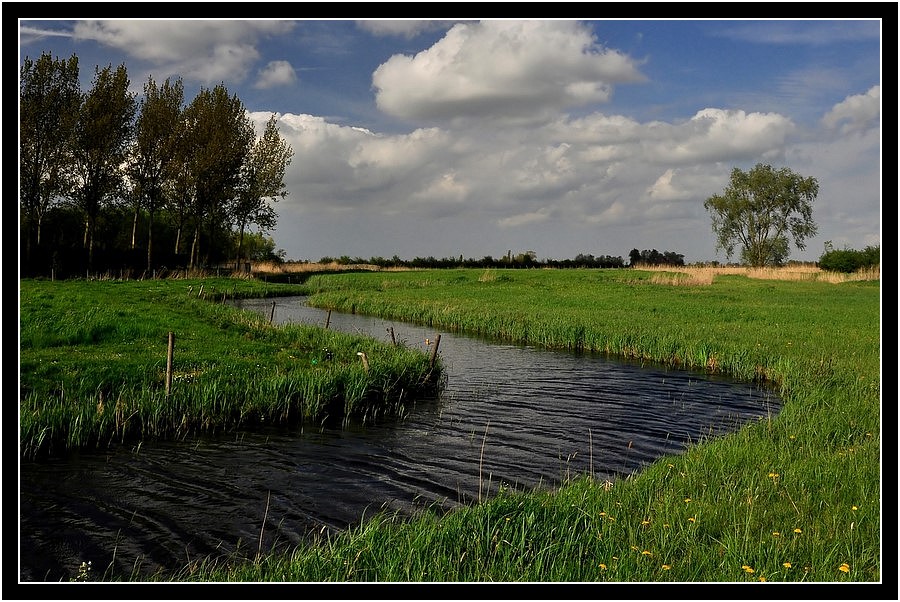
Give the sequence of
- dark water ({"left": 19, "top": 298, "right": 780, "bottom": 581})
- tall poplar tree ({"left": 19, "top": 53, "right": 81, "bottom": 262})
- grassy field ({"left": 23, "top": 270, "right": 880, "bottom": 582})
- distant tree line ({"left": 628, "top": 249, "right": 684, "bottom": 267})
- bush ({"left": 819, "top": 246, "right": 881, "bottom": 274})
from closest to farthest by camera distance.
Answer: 1. grassy field ({"left": 23, "top": 270, "right": 880, "bottom": 582})
2. dark water ({"left": 19, "top": 298, "right": 780, "bottom": 581})
3. tall poplar tree ({"left": 19, "top": 53, "right": 81, "bottom": 262})
4. bush ({"left": 819, "top": 246, "right": 881, "bottom": 274})
5. distant tree line ({"left": 628, "top": 249, "right": 684, "bottom": 267})

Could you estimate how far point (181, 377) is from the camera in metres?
15.5

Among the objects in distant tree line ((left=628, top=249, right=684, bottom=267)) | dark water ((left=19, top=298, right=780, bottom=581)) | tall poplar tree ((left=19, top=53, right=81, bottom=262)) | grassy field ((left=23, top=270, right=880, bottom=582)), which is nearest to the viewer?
grassy field ((left=23, top=270, right=880, bottom=582))

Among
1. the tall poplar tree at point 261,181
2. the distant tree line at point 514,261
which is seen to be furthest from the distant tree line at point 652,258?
the tall poplar tree at point 261,181

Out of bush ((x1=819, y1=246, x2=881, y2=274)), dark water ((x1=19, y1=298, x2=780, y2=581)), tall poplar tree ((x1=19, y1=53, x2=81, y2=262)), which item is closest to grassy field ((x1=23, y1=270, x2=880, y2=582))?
dark water ((x1=19, y1=298, x2=780, y2=581))

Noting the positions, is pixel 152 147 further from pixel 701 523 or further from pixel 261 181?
pixel 701 523

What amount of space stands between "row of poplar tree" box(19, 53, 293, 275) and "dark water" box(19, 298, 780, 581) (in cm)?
4295

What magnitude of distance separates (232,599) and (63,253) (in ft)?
184

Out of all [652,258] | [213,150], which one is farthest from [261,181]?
[652,258]

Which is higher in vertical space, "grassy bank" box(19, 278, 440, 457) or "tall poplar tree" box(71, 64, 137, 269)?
"tall poplar tree" box(71, 64, 137, 269)

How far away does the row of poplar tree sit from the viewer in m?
50.5

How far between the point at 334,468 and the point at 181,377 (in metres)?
5.54

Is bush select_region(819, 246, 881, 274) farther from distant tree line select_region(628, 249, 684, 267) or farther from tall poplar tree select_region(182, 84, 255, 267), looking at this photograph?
tall poplar tree select_region(182, 84, 255, 267)

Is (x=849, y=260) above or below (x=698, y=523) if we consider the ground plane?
above

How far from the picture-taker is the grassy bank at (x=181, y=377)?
12938 millimetres
